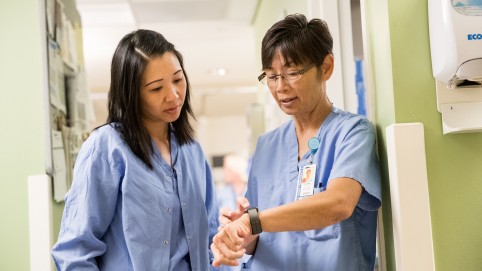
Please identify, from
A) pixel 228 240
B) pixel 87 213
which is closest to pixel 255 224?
pixel 228 240

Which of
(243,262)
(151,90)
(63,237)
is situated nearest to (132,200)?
(63,237)

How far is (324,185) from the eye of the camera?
1427 mm

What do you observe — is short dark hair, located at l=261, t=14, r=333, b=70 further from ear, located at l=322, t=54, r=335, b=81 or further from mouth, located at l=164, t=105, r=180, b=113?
mouth, located at l=164, t=105, r=180, b=113

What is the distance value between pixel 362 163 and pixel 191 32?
415 centimetres

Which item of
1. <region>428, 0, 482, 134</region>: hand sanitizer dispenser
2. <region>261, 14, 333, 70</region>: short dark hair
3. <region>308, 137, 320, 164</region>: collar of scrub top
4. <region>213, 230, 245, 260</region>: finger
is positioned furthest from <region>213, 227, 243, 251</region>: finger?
<region>428, 0, 482, 134</region>: hand sanitizer dispenser

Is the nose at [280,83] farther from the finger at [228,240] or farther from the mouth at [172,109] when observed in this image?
the finger at [228,240]

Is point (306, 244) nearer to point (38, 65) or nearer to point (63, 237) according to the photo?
point (63, 237)

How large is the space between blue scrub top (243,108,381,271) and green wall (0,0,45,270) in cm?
91

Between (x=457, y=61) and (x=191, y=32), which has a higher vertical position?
(x=191, y=32)

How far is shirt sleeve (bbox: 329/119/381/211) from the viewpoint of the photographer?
1.32m

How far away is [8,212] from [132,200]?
0.83 meters

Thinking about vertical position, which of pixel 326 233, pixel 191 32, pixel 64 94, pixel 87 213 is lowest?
pixel 326 233

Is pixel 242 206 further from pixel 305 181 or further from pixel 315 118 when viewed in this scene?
pixel 315 118

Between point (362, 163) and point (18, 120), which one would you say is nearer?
point (362, 163)
